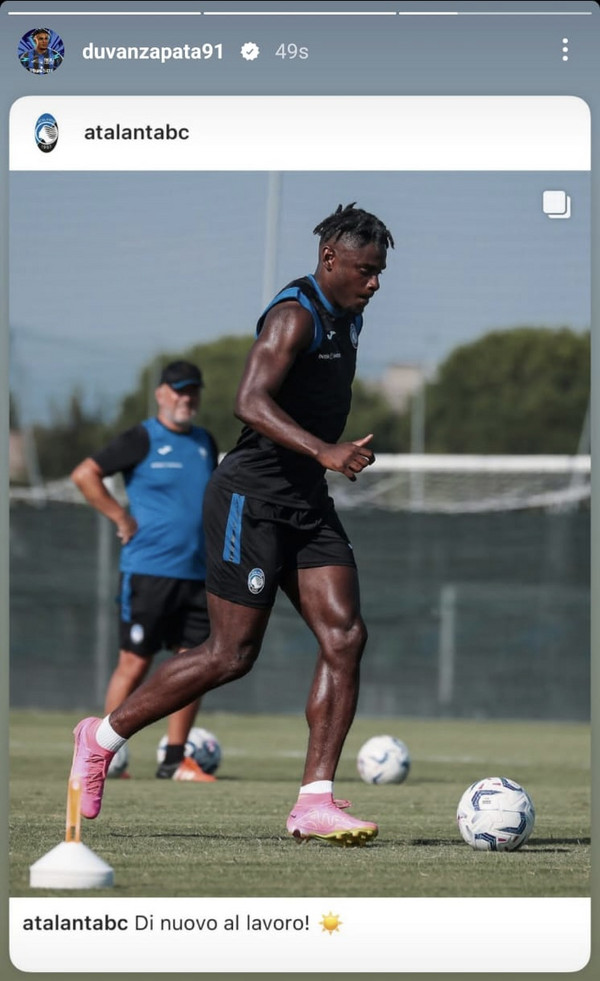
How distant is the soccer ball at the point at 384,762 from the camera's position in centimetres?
1008

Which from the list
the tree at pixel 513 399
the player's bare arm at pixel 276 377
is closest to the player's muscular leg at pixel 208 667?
the player's bare arm at pixel 276 377

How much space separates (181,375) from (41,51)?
5633 mm

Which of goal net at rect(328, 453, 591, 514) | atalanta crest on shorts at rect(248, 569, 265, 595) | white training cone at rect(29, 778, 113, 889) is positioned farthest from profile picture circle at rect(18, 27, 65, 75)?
goal net at rect(328, 453, 591, 514)

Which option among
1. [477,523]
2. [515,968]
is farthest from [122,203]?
[515,968]

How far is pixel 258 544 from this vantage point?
636 cm

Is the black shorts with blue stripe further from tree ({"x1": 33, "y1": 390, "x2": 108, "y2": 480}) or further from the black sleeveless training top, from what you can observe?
tree ({"x1": 33, "y1": 390, "x2": 108, "y2": 480})

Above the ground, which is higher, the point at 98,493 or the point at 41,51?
the point at 41,51

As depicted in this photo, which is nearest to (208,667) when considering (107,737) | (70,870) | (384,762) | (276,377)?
(107,737)

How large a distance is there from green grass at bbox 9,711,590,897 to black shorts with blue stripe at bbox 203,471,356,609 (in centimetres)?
96

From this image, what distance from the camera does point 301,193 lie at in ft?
61.6

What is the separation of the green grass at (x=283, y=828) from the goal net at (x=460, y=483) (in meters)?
7.83

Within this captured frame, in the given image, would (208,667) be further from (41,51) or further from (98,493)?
(98,493)
